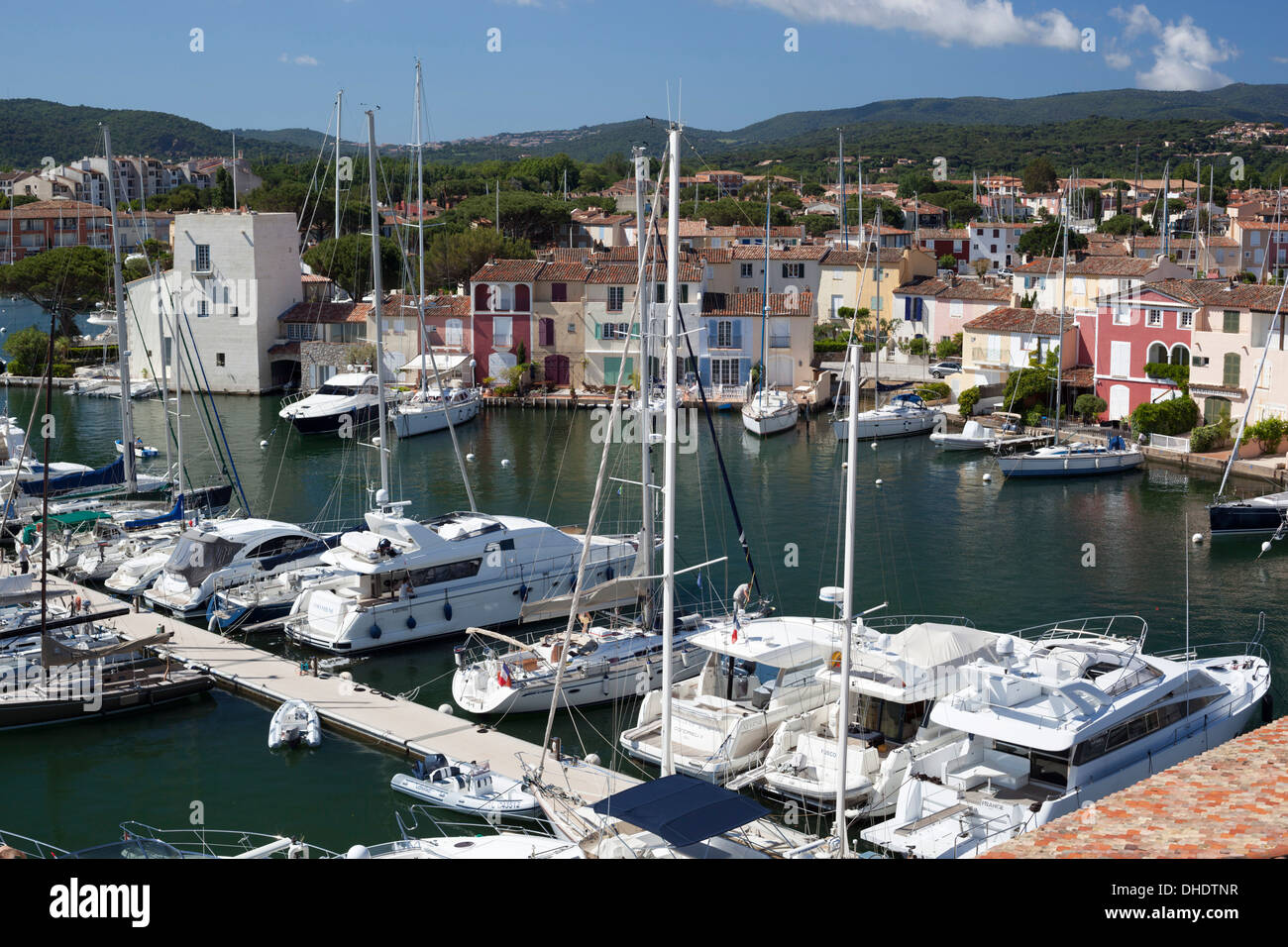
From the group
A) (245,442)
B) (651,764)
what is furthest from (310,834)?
(245,442)

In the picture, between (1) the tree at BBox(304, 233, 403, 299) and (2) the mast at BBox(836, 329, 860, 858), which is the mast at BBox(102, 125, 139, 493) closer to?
(2) the mast at BBox(836, 329, 860, 858)

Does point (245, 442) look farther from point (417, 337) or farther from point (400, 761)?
point (400, 761)

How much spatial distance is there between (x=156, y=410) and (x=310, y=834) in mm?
39708

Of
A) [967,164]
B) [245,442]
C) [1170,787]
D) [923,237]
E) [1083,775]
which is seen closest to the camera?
[1170,787]

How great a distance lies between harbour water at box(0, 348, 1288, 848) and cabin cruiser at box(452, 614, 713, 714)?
1.15 feet

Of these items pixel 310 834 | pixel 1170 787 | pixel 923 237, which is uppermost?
pixel 923 237

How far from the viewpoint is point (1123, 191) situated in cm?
12769

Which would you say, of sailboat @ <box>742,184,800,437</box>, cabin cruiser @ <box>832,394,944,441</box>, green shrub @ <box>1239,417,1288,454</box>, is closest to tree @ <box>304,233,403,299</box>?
sailboat @ <box>742,184,800,437</box>

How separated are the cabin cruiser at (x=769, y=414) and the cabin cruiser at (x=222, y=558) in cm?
2249

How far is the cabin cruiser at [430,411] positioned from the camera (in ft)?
155

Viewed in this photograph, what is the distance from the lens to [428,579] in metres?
24.4

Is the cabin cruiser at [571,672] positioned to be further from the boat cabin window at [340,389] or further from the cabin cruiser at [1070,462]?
the boat cabin window at [340,389]

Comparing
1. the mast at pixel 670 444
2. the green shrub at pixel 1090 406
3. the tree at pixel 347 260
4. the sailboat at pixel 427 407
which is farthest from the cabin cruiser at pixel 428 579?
the tree at pixel 347 260

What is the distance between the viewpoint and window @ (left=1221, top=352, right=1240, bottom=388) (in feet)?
141
